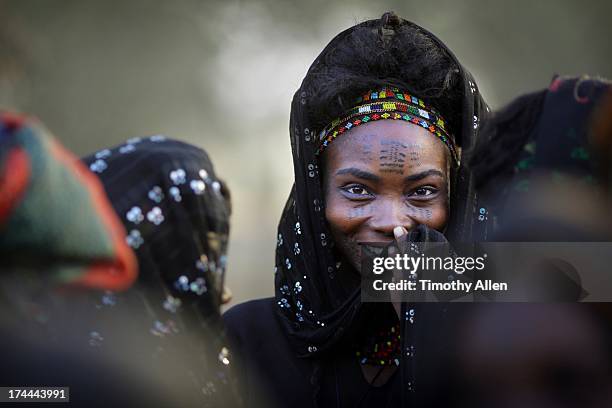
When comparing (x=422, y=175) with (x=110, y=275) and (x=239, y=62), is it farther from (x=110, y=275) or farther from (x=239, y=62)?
(x=239, y=62)

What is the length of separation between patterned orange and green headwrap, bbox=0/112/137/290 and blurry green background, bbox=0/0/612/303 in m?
6.36

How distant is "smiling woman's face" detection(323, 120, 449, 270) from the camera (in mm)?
2494

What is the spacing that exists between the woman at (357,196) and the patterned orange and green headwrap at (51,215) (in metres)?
1.09

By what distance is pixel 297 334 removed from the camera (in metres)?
2.59

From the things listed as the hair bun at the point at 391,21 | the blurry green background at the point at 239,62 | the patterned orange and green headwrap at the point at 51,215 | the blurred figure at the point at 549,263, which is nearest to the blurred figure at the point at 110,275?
the patterned orange and green headwrap at the point at 51,215

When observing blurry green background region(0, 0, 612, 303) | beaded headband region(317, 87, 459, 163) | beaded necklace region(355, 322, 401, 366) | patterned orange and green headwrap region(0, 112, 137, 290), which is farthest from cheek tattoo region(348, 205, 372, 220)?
blurry green background region(0, 0, 612, 303)

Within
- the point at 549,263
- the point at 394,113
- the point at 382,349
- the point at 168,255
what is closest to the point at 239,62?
the point at 394,113

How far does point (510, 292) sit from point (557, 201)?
232 millimetres

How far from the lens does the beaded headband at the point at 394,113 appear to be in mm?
2557

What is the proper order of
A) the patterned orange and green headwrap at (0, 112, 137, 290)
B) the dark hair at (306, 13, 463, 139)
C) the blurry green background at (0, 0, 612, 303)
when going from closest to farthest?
the patterned orange and green headwrap at (0, 112, 137, 290) → the dark hair at (306, 13, 463, 139) → the blurry green background at (0, 0, 612, 303)

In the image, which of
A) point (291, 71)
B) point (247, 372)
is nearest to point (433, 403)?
point (247, 372)

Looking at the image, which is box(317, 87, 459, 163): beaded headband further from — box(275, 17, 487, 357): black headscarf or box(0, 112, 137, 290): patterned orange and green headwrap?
box(0, 112, 137, 290): patterned orange and green headwrap

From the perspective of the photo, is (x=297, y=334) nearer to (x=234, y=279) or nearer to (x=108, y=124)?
(x=234, y=279)

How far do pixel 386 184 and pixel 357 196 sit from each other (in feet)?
0.35
